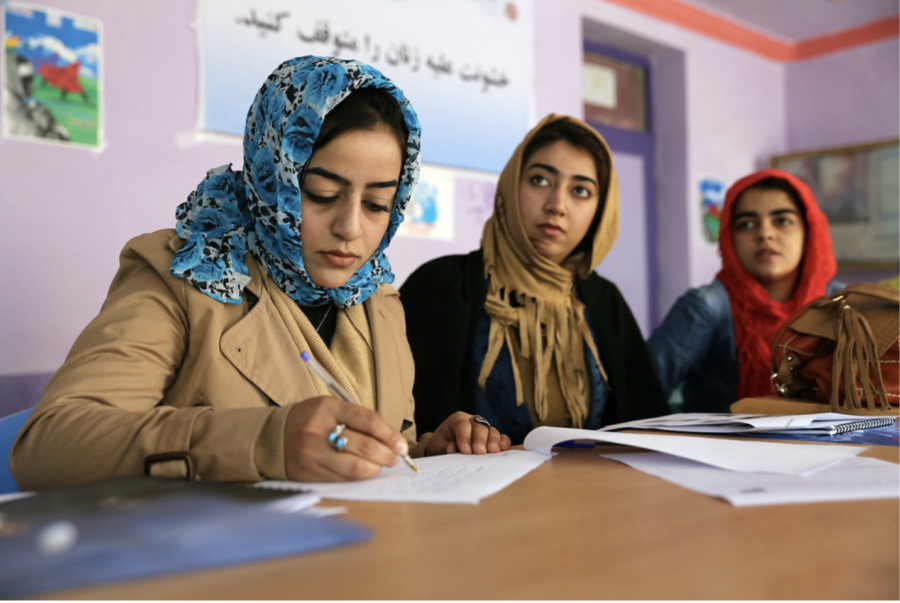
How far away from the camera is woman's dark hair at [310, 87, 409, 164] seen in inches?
42.8

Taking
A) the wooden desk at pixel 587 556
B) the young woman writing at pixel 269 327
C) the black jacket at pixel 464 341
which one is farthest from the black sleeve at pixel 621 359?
the wooden desk at pixel 587 556

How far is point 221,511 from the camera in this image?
54 centimetres

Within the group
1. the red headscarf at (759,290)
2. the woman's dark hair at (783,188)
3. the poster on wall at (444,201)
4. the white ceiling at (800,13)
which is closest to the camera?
the red headscarf at (759,290)

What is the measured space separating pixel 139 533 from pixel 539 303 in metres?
1.39

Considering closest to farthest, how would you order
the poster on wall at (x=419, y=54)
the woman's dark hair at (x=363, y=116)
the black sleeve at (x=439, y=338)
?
the woman's dark hair at (x=363, y=116)
the black sleeve at (x=439, y=338)
the poster on wall at (x=419, y=54)

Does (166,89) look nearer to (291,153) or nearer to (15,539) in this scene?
(291,153)

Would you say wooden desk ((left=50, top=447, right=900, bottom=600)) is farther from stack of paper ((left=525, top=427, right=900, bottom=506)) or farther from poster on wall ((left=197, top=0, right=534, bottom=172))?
poster on wall ((left=197, top=0, right=534, bottom=172))

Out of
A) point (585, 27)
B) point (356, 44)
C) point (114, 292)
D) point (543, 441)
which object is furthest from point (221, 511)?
point (585, 27)

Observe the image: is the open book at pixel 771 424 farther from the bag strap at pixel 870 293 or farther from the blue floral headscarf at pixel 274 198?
the blue floral headscarf at pixel 274 198

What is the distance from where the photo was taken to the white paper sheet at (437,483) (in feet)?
2.10

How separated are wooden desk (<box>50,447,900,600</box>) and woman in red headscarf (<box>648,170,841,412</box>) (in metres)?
1.63

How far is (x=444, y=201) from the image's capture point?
10.5 ft

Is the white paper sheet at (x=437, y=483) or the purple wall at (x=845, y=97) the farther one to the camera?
the purple wall at (x=845, y=97)

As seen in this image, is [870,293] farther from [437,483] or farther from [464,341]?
[437,483]
